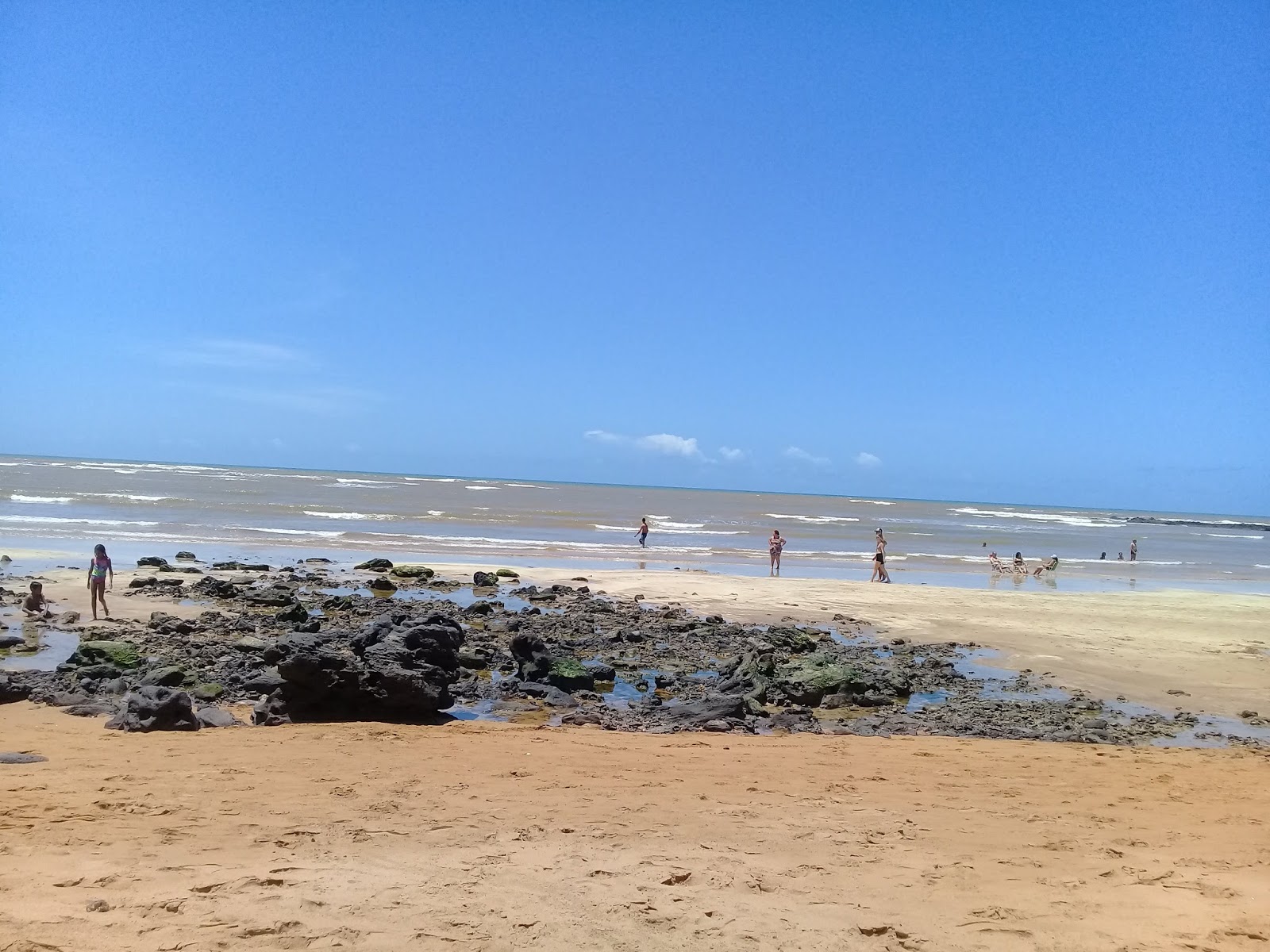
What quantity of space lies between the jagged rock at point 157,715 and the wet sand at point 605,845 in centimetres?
28

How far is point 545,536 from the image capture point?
39875 mm

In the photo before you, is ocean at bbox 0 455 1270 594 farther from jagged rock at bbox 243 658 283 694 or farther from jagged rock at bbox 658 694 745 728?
jagged rock at bbox 658 694 745 728

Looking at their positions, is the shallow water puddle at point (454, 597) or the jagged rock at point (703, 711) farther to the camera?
the shallow water puddle at point (454, 597)

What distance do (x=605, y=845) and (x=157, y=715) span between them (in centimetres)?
525

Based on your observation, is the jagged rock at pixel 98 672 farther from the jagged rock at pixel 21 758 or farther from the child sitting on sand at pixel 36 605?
the child sitting on sand at pixel 36 605

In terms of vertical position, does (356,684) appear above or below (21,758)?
above

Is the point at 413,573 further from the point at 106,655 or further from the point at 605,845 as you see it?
the point at 605,845

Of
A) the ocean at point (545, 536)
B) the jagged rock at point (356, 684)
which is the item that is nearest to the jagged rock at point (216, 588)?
the ocean at point (545, 536)

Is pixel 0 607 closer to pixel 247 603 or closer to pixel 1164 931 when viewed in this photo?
pixel 247 603

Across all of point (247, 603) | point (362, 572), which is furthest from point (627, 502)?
point (247, 603)

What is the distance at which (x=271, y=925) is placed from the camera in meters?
4.50

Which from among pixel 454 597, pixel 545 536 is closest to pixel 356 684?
pixel 454 597

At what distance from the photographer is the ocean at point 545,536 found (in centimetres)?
2916

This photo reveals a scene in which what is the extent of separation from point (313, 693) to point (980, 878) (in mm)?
6851
